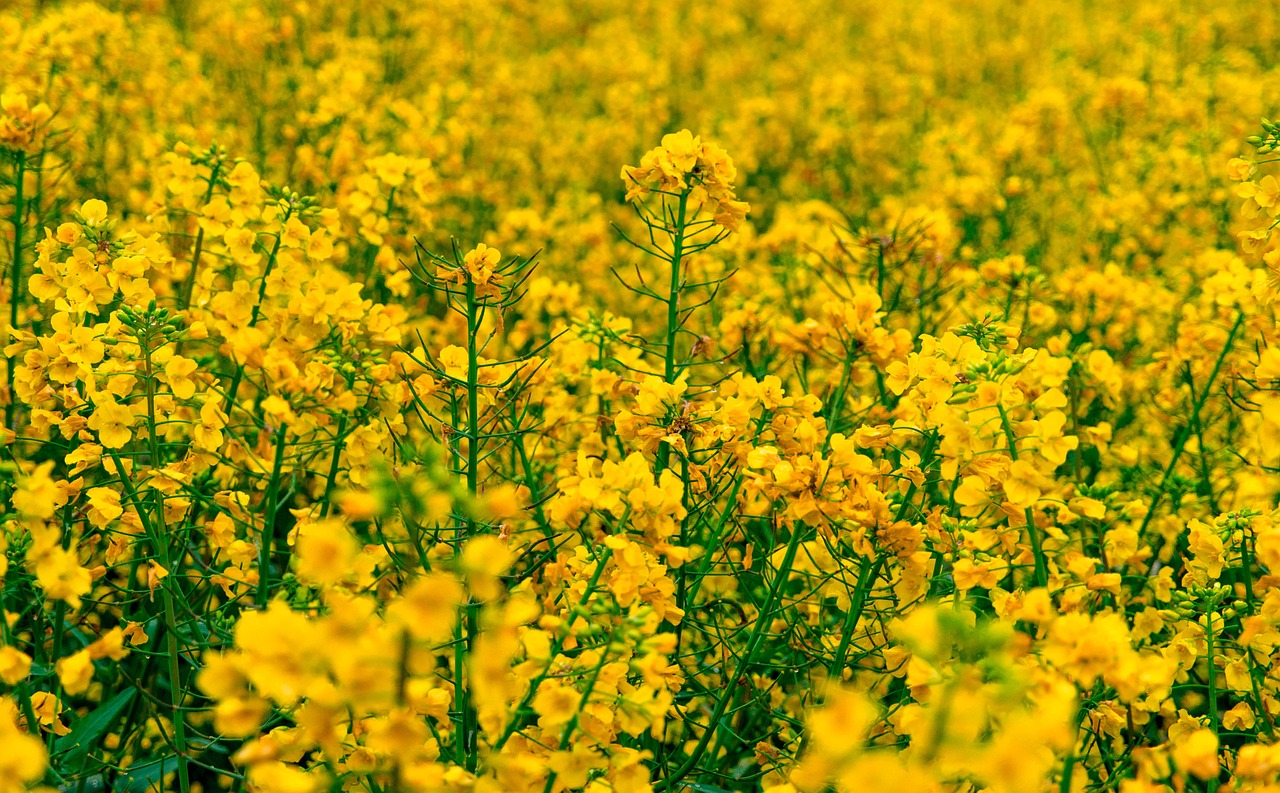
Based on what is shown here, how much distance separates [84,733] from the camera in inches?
89.7

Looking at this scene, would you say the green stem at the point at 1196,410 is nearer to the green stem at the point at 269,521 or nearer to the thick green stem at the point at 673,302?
the thick green stem at the point at 673,302

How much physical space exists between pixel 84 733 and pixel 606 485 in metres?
1.30

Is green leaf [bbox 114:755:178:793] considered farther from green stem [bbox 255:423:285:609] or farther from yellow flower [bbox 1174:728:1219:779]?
yellow flower [bbox 1174:728:1219:779]

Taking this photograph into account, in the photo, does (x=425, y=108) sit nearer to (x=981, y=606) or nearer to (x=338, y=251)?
(x=338, y=251)

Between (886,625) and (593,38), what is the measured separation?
25.7 feet

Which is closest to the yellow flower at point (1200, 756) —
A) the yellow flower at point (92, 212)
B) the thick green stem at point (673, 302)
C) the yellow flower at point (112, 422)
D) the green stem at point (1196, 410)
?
the thick green stem at point (673, 302)

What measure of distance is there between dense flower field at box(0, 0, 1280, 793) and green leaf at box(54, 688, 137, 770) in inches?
0.5

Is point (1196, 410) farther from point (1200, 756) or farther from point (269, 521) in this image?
point (269, 521)

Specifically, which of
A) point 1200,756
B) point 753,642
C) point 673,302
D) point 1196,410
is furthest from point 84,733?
point 1196,410

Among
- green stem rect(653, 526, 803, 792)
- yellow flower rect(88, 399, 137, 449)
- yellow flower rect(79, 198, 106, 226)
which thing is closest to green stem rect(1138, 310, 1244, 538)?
green stem rect(653, 526, 803, 792)

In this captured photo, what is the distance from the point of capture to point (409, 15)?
6930 mm

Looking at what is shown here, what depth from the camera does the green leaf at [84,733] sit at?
89.0 inches

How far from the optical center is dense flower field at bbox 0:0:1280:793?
1.49 meters

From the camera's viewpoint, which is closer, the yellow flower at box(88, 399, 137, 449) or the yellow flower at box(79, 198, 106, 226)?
the yellow flower at box(88, 399, 137, 449)
